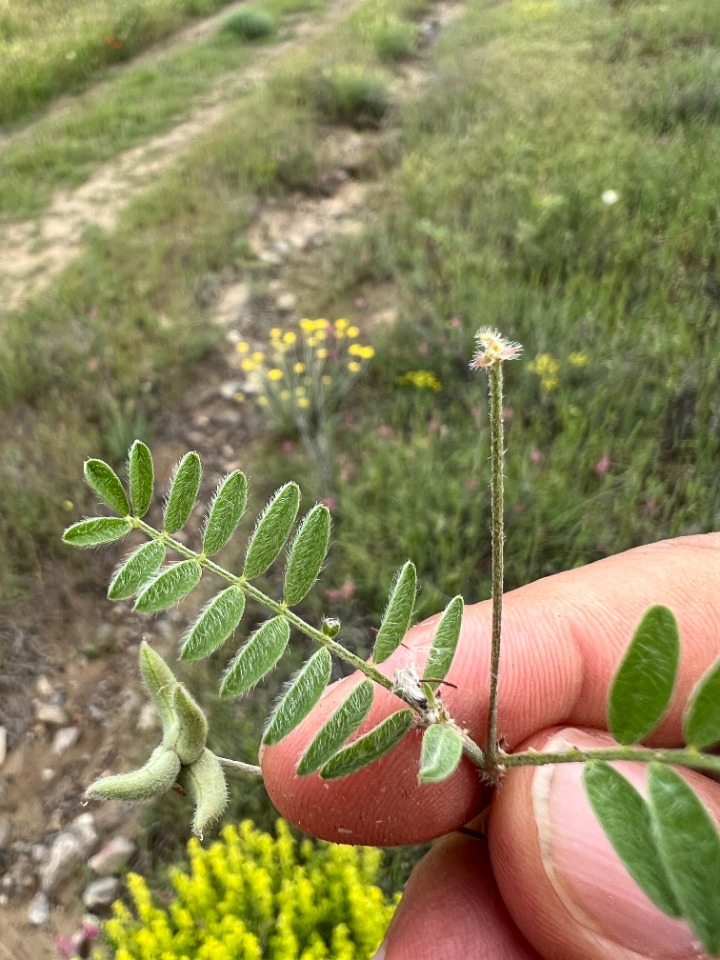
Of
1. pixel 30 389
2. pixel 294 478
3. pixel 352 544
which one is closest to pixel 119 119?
pixel 30 389

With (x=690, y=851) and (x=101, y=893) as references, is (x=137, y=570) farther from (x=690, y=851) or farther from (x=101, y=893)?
(x=101, y=893)

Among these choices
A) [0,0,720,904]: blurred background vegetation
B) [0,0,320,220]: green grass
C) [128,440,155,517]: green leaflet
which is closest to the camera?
[128,440,155,517]: green leaflet

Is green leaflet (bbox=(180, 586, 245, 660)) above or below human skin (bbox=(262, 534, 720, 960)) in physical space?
above

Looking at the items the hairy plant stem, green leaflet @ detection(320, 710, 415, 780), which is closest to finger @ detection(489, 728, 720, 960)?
the hairy plant stem

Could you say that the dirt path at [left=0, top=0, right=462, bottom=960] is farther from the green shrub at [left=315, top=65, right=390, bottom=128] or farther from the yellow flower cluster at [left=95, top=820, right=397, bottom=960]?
the yellow flower cluster at [left=95, top=820, right=397, bottom=960]

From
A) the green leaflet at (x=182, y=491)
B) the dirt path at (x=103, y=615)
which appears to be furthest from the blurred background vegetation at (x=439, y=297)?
the green leaflet at (x=182, y=491)

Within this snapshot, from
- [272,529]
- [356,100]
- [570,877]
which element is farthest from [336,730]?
[356,100]

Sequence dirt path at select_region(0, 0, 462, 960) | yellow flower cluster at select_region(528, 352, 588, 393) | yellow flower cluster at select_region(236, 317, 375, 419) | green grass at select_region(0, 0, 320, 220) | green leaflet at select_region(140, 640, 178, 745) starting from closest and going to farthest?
green leaflet at select_region(140, 640, 178, 745) < dirt path at select_region(0, 0, 462, 960) < yellow flower cluster at select_region(528, 352, 588, 393) < yellow flower cluster at select_region(236, 317, 375, 419) < green grass at select_region(0, 0, 320, 220)

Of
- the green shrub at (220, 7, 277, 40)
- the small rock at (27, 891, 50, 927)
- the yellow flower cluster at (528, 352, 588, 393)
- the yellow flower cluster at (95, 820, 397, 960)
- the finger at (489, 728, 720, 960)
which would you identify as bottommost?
the small rock at (27, 891, 50, 927)
